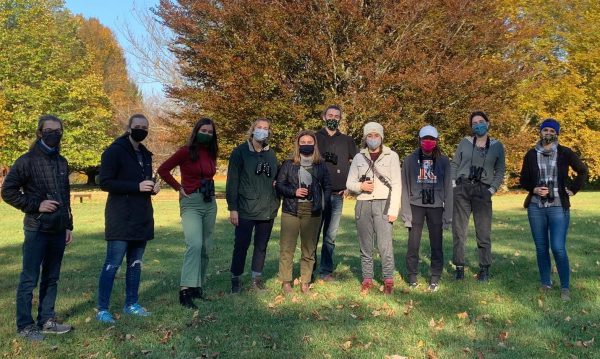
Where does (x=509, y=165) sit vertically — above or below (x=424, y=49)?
below

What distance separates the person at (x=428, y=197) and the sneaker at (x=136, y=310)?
3.43 metres

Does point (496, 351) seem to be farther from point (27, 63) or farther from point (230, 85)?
point (27, 63)

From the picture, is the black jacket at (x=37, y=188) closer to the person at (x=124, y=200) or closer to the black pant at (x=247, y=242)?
the person at (x=124, y=200)

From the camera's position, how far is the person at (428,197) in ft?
24.6

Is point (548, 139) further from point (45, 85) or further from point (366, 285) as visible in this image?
point (45, 85)

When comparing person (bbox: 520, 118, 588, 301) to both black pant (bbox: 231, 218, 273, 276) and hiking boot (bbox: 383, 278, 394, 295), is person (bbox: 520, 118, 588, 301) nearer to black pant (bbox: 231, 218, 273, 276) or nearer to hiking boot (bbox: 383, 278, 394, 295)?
hiking boot (bbox: 383, 278, 394, 295)

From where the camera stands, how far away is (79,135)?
131 ft

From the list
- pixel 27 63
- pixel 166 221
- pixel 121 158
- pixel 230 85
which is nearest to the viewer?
pixel 121 158

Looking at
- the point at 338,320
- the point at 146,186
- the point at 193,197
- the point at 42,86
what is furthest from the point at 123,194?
the point at 42,86

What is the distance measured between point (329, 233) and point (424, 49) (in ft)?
74.7

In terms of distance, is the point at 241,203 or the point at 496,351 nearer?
the point at 496,351

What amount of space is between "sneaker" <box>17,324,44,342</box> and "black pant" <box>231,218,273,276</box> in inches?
98.7

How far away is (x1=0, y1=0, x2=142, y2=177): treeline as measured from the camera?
36031 millimetres

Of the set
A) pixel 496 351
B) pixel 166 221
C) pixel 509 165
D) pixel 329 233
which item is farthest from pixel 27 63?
pixel 496 351
